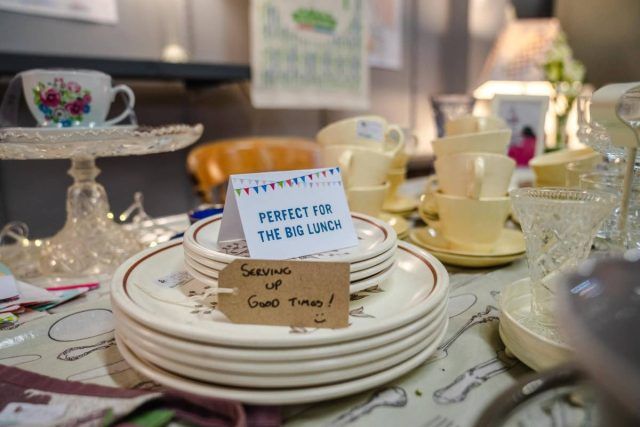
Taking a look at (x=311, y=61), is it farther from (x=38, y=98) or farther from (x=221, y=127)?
(x=38, y=98)

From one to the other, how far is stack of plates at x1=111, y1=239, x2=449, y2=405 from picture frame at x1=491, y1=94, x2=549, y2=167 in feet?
3.54

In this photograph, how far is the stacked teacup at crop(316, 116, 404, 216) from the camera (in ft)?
2.63

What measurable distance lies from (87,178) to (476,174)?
0.70m

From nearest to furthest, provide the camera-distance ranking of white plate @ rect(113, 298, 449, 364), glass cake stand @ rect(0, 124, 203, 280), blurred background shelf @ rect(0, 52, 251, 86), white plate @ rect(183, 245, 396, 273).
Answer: white plate @ rect(113, 298, 449, 364)
white plate @ rect(183, 245, 396, 273)
glass cake stand @ rect(0, 124, 203, 280)
blurred background shelf @ rect(0, 52, 251, 86)

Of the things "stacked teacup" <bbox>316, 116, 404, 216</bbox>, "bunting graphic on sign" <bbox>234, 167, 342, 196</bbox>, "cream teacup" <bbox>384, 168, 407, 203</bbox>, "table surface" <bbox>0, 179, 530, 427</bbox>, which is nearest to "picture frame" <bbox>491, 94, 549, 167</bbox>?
"cream teacup" <bbox>384, 168, 407, 203</bbox>

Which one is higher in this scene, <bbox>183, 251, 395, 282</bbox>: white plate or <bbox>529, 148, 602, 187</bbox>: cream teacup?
<bbox>529, 148, 602, 187</bbox>: cream teacup

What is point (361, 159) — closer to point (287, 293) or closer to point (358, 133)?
point (358, 133)

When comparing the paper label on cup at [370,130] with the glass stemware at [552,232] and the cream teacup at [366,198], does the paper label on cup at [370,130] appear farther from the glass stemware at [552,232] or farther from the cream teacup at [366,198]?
the glass stemware at [552,232]

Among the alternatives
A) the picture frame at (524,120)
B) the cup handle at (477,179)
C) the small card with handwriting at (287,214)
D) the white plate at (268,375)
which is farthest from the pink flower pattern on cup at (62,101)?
the picture frame at (524,120)

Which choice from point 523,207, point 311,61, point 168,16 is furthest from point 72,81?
point 311,61

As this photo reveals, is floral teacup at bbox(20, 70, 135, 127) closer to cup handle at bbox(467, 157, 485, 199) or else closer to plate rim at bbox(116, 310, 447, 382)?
plate rim at bbox(116, 310, 447, 382)

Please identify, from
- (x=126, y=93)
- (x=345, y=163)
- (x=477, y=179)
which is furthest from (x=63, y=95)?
(x=477, y=179)

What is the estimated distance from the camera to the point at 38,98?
808 millimetres

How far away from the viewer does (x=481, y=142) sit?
0.76 metres
